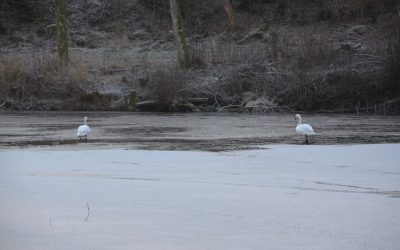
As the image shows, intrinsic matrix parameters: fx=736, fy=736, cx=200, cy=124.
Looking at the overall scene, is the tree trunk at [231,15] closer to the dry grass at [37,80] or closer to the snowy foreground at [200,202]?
the dry grass at [37,80]

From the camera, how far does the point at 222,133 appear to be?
16.1 m

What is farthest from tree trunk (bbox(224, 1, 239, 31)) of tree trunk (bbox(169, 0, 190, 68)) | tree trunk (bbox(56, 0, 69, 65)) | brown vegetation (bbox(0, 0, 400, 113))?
tree trunk (bbox(56, 0, 69, 65))

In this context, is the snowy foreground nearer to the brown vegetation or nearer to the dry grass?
the brown vegetation

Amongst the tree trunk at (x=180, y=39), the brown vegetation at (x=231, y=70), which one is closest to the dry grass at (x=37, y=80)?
the brown vegetation at (x=231, y=70)

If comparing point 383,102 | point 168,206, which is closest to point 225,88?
point 383,102

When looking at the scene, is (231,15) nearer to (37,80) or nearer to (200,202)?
(37,80)

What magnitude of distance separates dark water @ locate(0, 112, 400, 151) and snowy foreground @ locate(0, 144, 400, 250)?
2429mm

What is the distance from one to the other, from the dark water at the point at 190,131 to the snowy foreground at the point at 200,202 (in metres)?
2.43

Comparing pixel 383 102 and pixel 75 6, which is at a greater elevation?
pixel 75 6

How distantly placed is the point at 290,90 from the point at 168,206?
19.1 meters

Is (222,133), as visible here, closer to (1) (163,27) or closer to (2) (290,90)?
(2) (290,90)

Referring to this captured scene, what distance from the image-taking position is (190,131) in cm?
1662

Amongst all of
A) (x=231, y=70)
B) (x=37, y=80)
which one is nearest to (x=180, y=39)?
(x=231, y=70)

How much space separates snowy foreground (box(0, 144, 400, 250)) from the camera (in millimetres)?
5820
